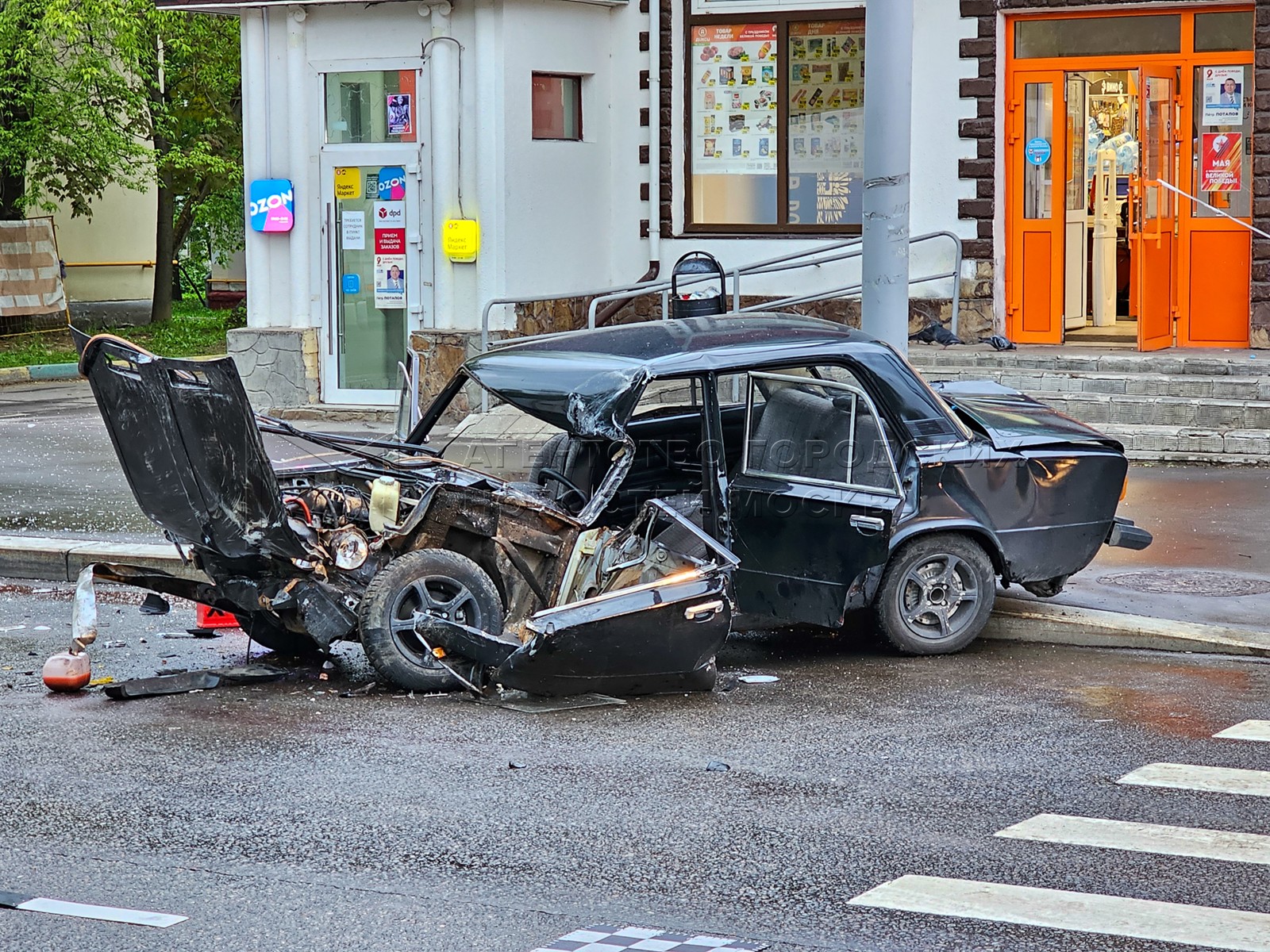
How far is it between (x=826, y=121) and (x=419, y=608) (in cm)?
1148

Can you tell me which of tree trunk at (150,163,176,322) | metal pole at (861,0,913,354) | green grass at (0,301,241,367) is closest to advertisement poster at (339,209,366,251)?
green grass at (0,301,241,367)

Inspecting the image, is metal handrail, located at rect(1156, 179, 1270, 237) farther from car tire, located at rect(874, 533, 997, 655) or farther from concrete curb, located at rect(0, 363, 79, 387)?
concrete curb, located at rect(0, 363, 79, 387)

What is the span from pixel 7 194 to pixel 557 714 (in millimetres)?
22065

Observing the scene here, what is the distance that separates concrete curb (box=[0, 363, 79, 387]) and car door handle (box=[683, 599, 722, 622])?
17251 millimetres

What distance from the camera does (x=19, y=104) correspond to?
78.4ft

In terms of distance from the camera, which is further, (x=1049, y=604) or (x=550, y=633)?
(x=1049, y=604)

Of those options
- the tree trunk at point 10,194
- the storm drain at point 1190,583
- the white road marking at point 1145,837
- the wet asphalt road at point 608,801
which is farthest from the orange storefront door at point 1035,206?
the tree trunk at point 10,194

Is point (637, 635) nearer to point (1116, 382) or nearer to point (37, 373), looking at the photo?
point (1116, 382)

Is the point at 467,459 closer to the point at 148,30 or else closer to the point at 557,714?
the point at 557,714

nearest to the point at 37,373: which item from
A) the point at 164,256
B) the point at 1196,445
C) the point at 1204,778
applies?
the point at 164,256

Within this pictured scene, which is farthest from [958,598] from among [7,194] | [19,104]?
[7,194]

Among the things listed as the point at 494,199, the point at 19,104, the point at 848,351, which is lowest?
the point at 848,351

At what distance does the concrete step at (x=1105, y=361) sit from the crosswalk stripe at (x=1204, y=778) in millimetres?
8901

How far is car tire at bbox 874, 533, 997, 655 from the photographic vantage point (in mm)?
8680
